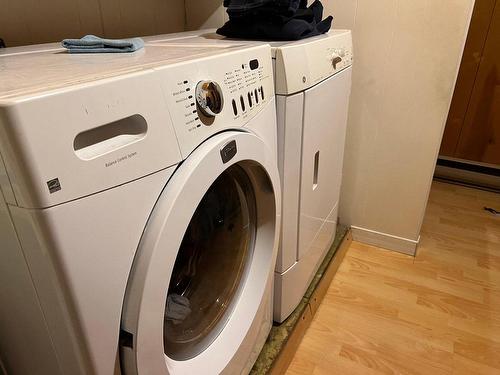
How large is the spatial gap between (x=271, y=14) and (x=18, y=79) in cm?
70

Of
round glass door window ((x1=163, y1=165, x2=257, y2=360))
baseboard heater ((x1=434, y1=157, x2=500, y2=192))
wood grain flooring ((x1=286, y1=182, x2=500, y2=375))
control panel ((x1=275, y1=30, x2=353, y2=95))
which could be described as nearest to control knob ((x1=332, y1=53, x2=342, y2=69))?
control panel ((x1=275, y1=30, x2=353, y2=95))

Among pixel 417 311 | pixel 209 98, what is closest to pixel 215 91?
pixel 209 98

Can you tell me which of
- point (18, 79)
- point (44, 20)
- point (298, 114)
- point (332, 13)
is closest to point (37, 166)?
point (18, 79)

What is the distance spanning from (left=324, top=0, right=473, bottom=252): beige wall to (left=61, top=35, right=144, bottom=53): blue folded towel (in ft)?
2.99

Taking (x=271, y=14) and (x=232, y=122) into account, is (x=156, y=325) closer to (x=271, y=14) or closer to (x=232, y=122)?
(x=232, y=122)

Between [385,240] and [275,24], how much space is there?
1066mm

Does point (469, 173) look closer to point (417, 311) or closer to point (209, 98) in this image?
point (417, 311)

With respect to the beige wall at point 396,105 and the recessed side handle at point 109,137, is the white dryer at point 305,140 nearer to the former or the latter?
the beige wall at point 396,105

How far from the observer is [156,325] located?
20.2 inches

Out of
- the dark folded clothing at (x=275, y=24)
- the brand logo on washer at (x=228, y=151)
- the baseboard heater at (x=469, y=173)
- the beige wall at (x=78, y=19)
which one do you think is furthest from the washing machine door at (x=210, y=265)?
the baseboard heater at (x=469, y=173)

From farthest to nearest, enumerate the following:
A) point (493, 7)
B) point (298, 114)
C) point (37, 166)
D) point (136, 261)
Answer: point (493, 7)
point (298, 114)
point (136, 261)
point (37, 166)

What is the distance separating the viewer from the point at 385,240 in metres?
1.61

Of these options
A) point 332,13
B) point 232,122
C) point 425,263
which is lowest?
point 425,263

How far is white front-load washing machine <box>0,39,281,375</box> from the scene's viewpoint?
37 centimetres
